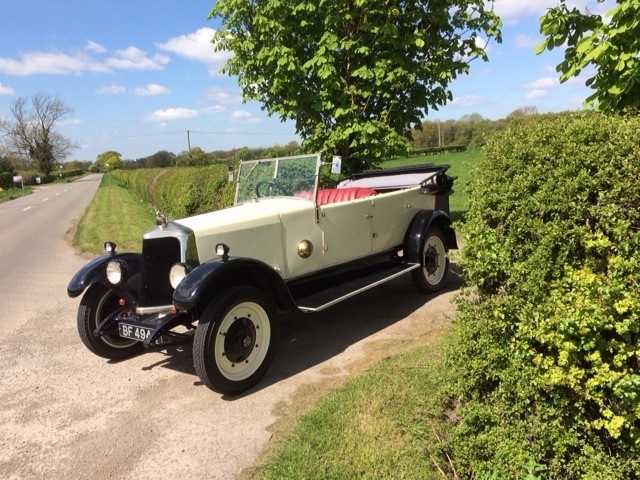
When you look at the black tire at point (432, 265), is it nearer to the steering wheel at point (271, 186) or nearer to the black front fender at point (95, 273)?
the steering wheel at point (271, 186)

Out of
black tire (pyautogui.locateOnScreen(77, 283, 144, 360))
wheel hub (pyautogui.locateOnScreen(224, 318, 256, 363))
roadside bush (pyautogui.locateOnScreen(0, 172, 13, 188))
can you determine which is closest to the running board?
wheel hub (pyautogui.locateOnScreen(224, 318, 256, 363))

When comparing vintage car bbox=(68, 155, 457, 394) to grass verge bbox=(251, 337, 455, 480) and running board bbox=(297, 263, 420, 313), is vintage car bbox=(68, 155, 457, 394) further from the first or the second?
grass verge bbox=(251, 337, 455, 480)

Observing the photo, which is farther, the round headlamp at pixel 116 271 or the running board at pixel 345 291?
the running board at pixel 345 291

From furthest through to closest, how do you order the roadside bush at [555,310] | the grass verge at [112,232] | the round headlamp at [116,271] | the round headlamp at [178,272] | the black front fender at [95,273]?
the grass verge at [112,232] → the black front fender at [95,273] → the round headlamp at [116,271] → the round headlamp at [178,272] → the roadside bush at [555,310]

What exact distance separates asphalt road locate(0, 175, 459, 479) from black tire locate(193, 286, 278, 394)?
0.15 meters

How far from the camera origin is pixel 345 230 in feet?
17.0

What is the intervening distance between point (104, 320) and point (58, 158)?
90.4m

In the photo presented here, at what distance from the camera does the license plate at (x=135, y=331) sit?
155 inches

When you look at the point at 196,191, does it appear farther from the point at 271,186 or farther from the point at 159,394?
the point at 159,394

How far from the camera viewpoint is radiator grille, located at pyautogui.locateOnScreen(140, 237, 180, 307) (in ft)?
13.9

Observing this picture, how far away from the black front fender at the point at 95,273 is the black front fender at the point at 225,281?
3.66ft

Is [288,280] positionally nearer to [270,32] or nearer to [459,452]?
[459,452]

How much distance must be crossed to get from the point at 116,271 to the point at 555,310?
359 centimetres

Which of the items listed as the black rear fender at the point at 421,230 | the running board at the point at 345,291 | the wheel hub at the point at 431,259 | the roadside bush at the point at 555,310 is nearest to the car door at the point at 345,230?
the running board at the point at 345,291
